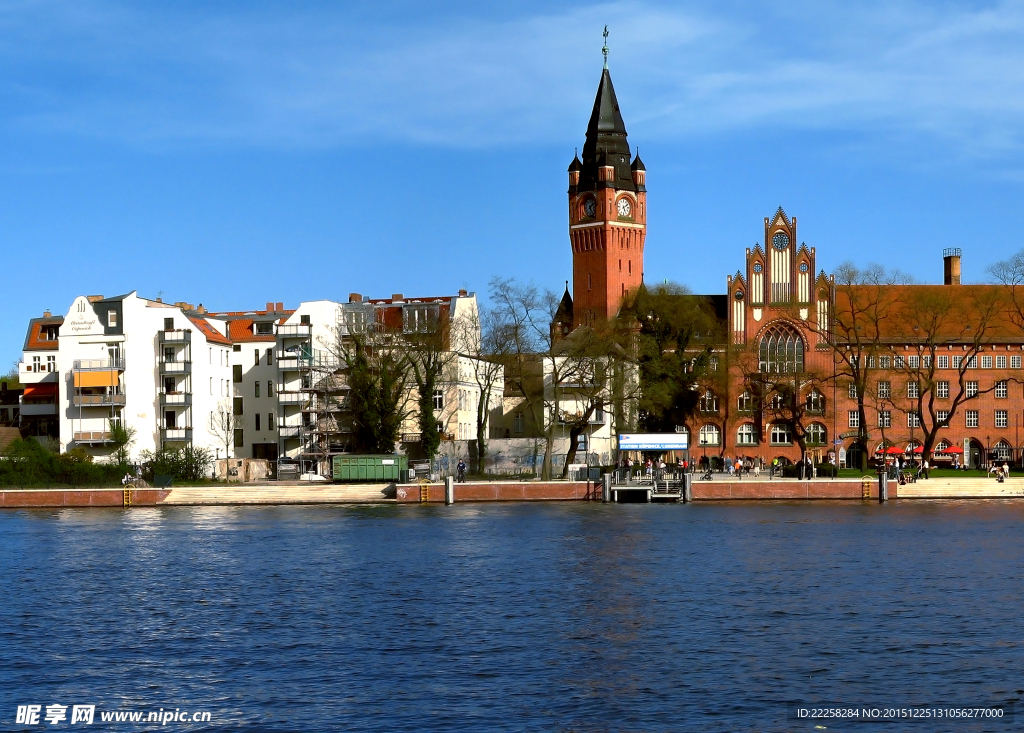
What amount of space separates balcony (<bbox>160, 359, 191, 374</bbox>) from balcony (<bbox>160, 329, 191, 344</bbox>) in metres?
1.55

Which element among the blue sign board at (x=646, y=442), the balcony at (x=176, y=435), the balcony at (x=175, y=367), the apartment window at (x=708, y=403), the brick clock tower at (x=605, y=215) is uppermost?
the brick clock tower at (x=605, y=215)

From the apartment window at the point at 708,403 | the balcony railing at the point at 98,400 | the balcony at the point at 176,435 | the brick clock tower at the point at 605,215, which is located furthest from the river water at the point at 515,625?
the brick clock tower at the point at 605,215

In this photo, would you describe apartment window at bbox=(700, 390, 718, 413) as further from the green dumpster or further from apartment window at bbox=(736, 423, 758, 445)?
the green dumpster

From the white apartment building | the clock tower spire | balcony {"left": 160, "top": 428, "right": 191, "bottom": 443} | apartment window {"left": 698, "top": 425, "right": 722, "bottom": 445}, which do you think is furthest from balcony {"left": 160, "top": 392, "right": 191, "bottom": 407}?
apartment window {"left": 698, "top": 425, "right": 722, "bottom": 445}

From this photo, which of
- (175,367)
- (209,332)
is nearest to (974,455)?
(209,332)

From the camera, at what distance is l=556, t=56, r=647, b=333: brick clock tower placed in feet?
412

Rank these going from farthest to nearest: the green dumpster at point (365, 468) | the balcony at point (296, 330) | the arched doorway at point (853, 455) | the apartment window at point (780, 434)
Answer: the apartment window at point (780, 434) → the arched doorway at point (853, 455) → the balcony at point (296, 330) → the green dumpster at point (365, 468)

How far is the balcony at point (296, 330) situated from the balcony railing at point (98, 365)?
39.6 feet

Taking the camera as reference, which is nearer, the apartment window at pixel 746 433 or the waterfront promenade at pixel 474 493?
the waterfront promenade at pixel 474 493

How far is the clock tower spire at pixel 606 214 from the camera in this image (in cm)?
12544

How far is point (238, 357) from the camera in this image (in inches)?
4178

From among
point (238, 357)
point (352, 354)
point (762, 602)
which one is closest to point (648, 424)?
point (352, 354)

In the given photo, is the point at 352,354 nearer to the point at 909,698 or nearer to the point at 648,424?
the point at 648,424

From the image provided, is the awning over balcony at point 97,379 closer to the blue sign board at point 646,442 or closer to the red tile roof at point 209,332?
the red tile roof at point 209,332
